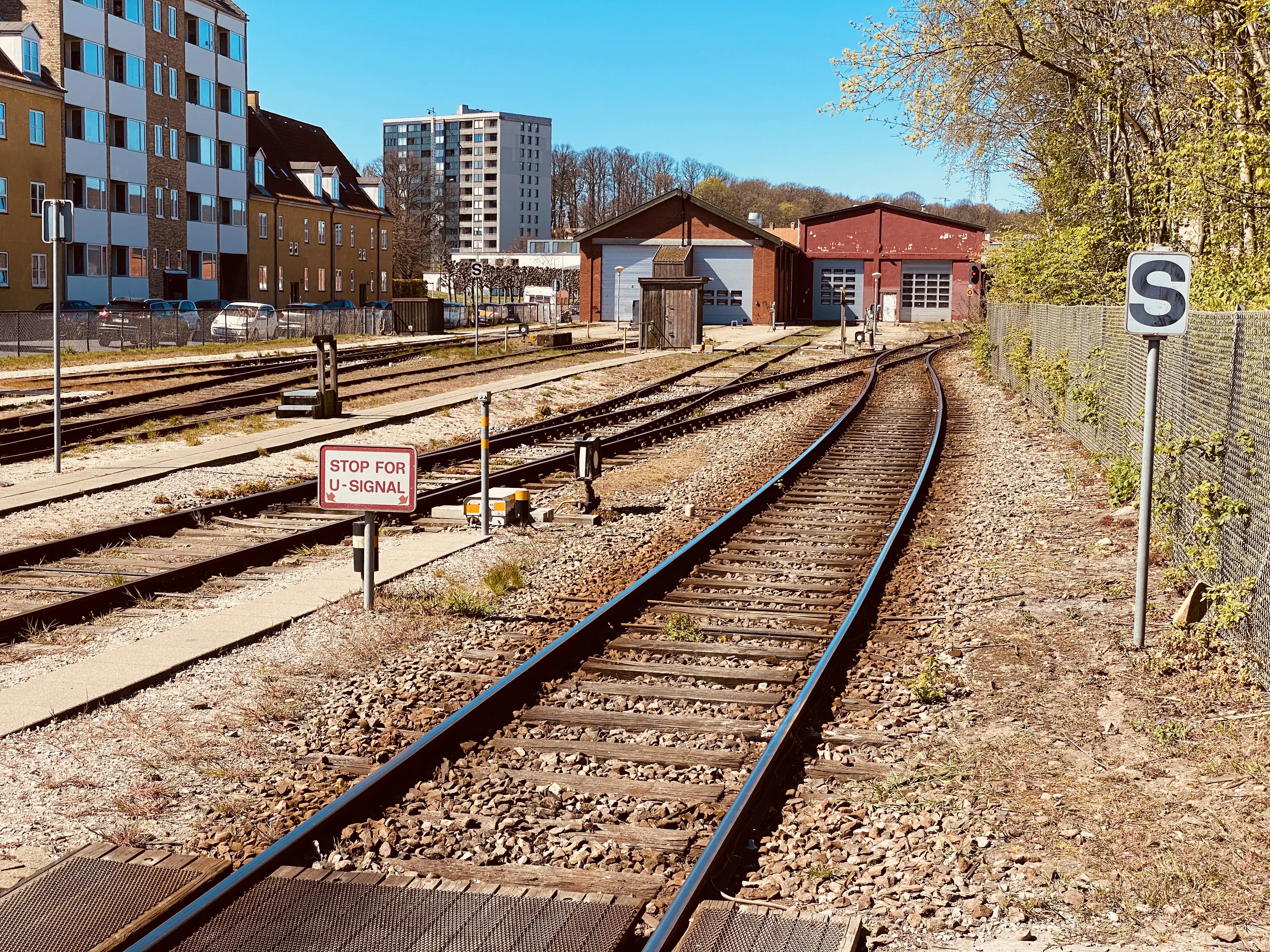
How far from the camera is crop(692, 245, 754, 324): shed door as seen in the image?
245ft

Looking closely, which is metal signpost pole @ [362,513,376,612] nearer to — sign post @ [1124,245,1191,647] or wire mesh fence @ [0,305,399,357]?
sign post @ [1124,245,1191,647]

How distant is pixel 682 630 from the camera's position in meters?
9.67

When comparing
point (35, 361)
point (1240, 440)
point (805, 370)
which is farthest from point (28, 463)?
point (805, 370)

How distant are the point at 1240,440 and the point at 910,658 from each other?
2891 mm

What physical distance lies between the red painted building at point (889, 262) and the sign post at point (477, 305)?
20390mm

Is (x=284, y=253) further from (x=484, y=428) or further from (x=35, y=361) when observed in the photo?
(x=484, y=428)

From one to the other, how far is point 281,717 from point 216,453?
12.7 metres

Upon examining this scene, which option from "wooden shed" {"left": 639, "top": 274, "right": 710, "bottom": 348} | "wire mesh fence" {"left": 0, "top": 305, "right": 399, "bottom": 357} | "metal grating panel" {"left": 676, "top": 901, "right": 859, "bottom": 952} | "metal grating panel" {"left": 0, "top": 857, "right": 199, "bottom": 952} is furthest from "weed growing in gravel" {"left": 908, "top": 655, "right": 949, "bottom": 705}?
"wooden shed" {"left": 639, "top": 274, "right": 710, "bottom": 348}

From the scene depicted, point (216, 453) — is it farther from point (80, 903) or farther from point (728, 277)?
point (728, 277)

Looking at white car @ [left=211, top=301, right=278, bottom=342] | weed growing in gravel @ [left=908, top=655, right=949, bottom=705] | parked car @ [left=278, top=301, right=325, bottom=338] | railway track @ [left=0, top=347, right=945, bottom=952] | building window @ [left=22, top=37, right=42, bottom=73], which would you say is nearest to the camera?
railway track @ [left=0, top=347, right=945, bottom=952]

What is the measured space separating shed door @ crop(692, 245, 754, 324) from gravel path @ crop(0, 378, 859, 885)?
6278cm

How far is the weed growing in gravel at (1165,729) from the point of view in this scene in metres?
7.58

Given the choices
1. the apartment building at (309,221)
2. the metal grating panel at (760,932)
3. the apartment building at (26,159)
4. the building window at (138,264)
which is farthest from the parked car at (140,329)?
the metal grating panel at (760,932)

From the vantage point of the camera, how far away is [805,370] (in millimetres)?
41344
